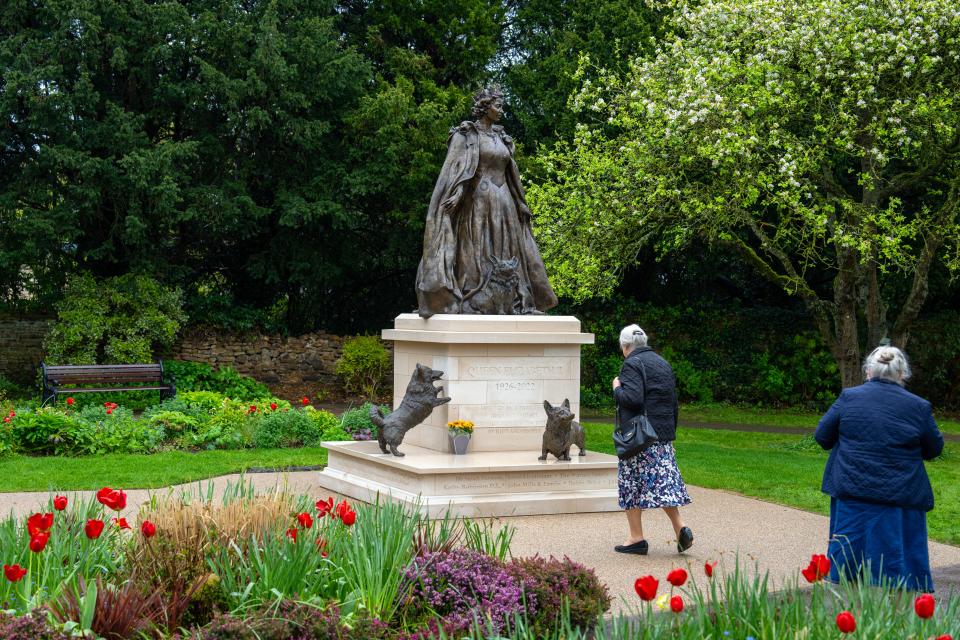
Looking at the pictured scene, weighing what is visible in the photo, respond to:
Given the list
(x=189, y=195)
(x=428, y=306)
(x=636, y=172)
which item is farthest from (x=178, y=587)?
(x=189, y=195)

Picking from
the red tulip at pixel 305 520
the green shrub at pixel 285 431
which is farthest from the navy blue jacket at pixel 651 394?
the green shrub at pixel 285 431

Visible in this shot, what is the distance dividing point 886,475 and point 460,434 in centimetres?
463

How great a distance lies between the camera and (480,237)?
1115 cm

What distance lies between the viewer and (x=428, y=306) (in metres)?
10.9

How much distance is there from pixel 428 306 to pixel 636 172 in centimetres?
595

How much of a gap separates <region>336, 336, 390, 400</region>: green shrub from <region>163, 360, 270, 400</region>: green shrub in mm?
1745

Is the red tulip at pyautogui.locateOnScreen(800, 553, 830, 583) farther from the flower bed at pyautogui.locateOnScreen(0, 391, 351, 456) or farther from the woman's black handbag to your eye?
the flower bed at pyautogui.locateOnScreen(0, 391, 351, 456)

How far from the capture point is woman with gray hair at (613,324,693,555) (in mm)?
7633

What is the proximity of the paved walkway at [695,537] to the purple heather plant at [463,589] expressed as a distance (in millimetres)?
1281

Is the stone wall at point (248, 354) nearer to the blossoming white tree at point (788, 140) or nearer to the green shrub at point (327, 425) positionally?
the green shrub at point (327, 425)

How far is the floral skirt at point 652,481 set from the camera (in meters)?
7.60

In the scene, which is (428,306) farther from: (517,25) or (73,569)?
(517,25)

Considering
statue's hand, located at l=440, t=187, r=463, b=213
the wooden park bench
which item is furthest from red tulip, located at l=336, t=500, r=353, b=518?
the wooden park bench

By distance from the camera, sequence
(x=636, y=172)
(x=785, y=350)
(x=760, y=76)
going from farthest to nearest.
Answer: (x=785, y=350) → (x=636, y=172) → (x=760, y=76)
